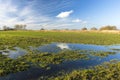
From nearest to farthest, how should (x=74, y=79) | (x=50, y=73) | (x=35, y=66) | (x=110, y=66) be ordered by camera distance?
(x=74, y=79)
(x=50, y=73)
(x=35, y=66)
(x=110, y=66)

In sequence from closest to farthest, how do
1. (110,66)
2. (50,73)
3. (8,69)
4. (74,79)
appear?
(74,79), (50,73), (8,69), (110,66)

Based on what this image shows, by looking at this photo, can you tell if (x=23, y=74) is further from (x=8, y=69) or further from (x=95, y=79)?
(x=95, y=79)

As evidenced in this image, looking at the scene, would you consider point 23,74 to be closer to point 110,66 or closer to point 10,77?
point 10,77

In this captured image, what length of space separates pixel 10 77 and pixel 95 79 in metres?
6.35

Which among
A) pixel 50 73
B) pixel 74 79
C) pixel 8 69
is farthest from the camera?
pixel 8 69

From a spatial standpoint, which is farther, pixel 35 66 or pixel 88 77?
pixel 35 66

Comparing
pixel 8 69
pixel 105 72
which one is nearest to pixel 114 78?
pixel 105 72

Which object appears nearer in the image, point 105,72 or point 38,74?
point 38,74

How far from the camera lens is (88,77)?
11859mm

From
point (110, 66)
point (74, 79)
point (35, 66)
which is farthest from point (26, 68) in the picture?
point (110, 66)

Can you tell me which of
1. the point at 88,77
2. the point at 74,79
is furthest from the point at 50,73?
the point at 88,77

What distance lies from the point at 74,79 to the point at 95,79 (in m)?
1.57

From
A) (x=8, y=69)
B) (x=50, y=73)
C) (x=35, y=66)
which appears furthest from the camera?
(x=35, y=66)

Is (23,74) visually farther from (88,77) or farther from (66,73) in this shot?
(88,77)
